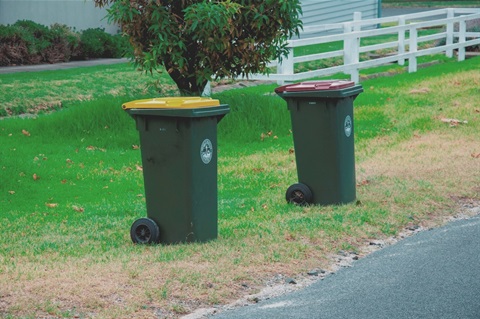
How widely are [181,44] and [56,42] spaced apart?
8942 mm

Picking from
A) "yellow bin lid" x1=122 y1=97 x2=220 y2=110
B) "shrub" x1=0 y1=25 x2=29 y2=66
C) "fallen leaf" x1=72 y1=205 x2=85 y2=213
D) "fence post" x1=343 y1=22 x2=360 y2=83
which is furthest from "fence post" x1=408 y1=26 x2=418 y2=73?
"yellow bin lid" x1=122 y1=97 x2=220 y2=110

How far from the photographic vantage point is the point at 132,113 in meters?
8.24

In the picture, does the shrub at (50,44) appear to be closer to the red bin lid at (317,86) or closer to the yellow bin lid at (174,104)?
the red bin lid at (317,86)

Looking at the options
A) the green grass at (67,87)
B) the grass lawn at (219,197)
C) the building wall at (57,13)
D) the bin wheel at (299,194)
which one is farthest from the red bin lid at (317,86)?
the building wall at (57,13)

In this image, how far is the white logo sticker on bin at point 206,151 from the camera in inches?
319

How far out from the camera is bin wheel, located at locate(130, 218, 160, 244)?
8219 mm

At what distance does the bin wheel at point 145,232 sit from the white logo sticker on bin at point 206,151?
0.69m

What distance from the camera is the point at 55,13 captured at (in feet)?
80.0

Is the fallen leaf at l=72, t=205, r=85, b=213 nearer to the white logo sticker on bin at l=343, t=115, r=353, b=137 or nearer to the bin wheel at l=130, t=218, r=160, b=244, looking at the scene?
the bin wheel at l=130, t=218, r=160, b=244

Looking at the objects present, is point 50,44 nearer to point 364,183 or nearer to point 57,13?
point 57,13

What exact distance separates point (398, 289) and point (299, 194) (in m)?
3.01

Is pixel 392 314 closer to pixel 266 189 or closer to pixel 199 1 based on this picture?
pixel 266 189

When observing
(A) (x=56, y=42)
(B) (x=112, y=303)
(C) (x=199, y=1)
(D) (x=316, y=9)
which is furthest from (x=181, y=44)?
(D) (x=316, y=9)

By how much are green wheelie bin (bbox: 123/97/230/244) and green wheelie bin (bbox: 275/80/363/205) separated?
180cm
